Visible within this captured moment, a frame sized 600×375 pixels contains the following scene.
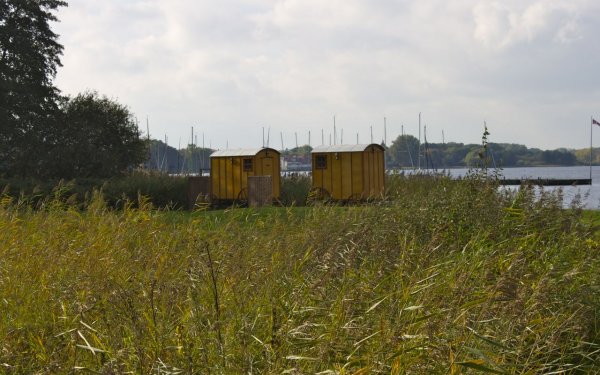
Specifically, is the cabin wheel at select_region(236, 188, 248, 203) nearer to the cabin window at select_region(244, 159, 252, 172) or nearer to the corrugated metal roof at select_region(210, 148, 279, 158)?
the cabin window at select_region(244, 159, 252, 172)

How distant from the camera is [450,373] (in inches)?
146

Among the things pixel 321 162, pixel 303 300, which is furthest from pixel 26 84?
pixel 303 300

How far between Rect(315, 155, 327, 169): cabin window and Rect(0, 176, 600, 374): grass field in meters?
11.7

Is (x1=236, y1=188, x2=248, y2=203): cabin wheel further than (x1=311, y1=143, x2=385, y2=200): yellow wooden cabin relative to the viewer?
Yes

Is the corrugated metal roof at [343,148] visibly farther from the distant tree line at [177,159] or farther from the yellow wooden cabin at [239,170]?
the distant tree line at [177,159]

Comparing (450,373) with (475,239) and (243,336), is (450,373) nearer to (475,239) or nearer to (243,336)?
(243,336)

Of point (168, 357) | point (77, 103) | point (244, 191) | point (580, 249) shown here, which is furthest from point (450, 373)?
point (77, 103)

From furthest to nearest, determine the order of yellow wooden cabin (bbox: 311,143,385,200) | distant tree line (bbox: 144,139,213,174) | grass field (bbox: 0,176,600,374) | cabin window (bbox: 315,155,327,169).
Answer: distant tree line (bbox: 144,139,213,174)
cabin window (bbox: 315,155,327,169)
yellow wooden cabin (bbox: 311,143,385,200)
grass field (bbox: 0,176,600,374)

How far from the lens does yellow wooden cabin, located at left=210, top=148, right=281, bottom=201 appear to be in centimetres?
2147

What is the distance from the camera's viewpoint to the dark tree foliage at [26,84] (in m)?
25.3

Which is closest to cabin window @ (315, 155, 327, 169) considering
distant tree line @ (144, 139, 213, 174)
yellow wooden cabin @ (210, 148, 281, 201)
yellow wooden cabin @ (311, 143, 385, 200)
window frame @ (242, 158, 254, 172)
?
yellow wooden cabin @ (311, 143, 385, 200)

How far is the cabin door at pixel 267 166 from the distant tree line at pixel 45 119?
21.4 ft

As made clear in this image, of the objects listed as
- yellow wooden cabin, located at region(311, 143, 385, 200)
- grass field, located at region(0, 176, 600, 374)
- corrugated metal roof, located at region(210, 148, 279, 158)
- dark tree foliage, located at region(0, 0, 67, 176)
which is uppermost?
dark tree foliage, located at region(0, 0, 67, 176)

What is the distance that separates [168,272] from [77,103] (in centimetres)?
2270
